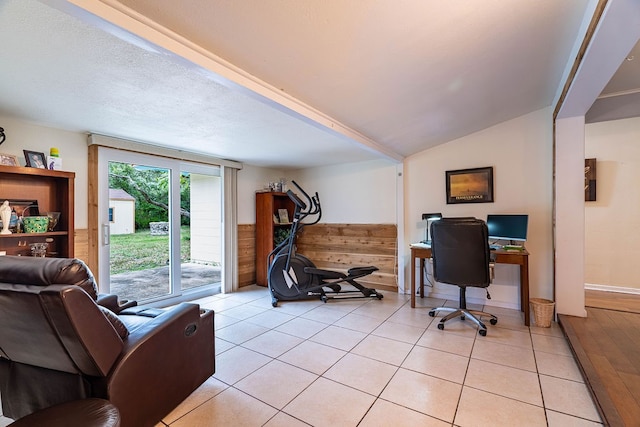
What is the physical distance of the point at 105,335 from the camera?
1354mm

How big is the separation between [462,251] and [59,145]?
4.28 m

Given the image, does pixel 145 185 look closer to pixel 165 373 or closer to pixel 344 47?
pixel 165 373

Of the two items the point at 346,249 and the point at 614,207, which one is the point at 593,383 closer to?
the point at 614,207

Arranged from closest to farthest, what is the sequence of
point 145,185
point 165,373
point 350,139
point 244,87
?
point 165,373
point 244,87
point 350,139
point 145,185

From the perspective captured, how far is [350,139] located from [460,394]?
239cm

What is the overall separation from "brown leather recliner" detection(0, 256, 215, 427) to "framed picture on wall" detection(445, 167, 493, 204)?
3.61m

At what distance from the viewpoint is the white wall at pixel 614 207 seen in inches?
149

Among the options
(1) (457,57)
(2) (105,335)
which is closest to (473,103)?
(1) (457,57)

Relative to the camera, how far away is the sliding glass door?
3311mm

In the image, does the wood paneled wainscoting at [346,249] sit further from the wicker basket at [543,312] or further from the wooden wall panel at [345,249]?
the wicker basket at [543,312]

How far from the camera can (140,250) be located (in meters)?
3.79

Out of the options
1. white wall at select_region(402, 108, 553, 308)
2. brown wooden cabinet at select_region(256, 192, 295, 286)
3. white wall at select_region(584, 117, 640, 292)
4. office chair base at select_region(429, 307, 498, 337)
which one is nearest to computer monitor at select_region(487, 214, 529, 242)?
white wall at select_region(402, 108, 553, 308)

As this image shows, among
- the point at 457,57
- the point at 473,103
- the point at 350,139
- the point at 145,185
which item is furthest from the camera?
the point at 145,185

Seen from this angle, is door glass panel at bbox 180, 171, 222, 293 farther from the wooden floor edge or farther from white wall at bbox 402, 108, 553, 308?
the wooden floor edge
